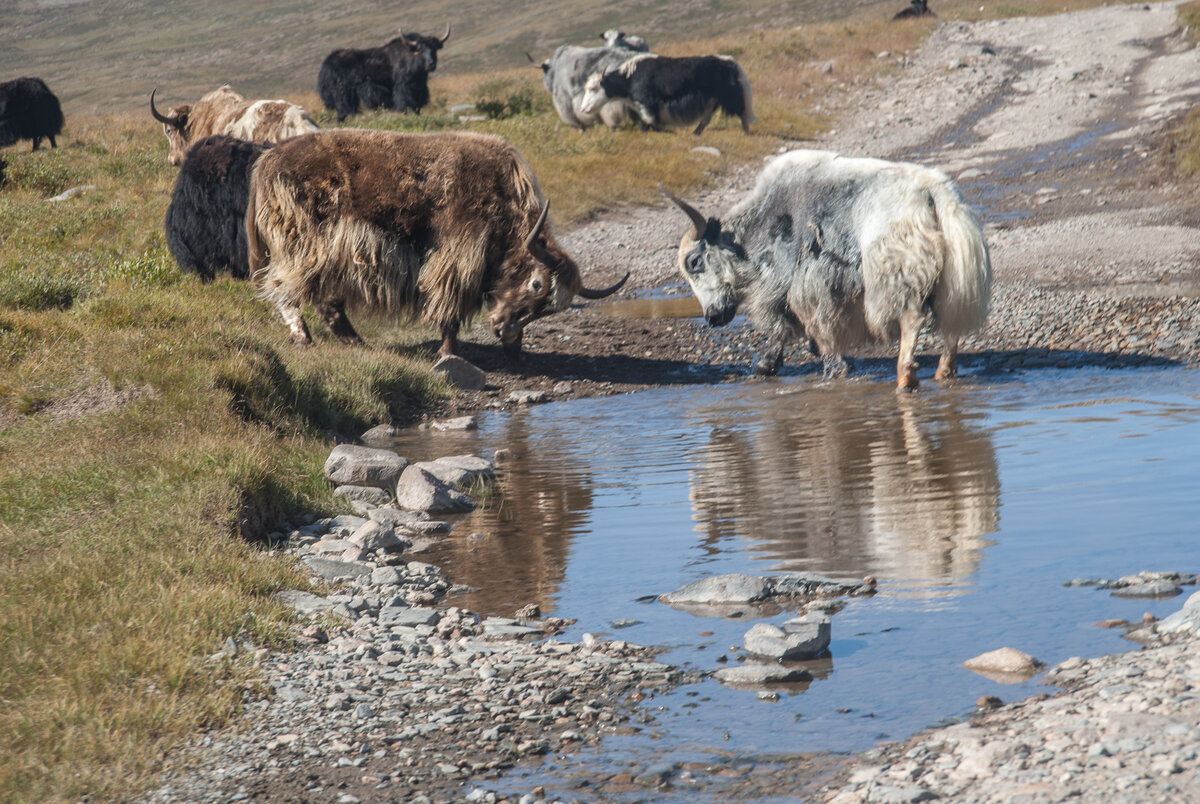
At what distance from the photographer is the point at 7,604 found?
3.95 m

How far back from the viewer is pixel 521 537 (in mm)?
5387

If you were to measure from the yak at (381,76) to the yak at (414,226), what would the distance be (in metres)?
15.6

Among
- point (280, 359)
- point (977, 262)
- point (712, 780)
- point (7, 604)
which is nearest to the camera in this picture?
point (712, 780)

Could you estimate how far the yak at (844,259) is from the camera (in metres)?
7.45

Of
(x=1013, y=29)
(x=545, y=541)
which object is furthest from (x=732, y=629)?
(x=1013, y=29)

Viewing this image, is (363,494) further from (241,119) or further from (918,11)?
(918,11)

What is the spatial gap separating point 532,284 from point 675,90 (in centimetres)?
1354

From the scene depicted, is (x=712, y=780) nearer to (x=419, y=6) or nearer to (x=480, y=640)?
(x=480, y=640)

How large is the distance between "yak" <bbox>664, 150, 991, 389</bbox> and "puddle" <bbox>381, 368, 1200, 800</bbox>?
0.49 meters

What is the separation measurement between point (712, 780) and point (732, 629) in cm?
109

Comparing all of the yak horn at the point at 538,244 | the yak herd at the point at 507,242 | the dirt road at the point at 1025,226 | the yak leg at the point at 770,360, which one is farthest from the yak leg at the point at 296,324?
the yak leg at the point at 770,360

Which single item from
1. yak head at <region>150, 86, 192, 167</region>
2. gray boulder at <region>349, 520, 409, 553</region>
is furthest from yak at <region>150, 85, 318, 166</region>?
gray boulder at <region>349, 520, 409, 553</region>

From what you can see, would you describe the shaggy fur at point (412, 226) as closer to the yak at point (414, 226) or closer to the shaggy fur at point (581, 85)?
the yak at point (414, 226)

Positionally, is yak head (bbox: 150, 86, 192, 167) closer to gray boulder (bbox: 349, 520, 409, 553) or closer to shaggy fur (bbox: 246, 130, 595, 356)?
shaggy fur (bbox: 246, 130, 595, 356)
